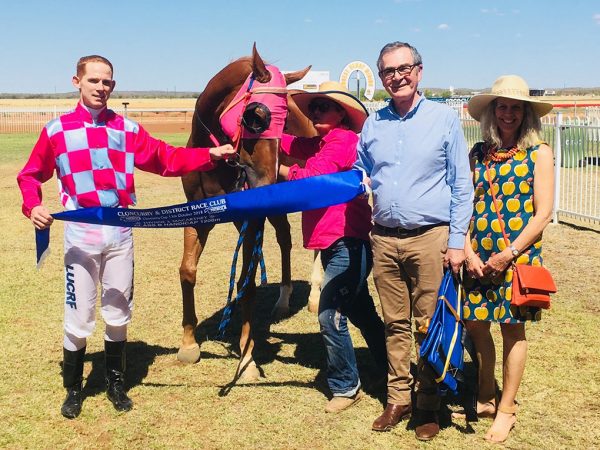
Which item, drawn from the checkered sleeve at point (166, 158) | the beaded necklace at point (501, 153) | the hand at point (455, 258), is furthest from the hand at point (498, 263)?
the checkered sleeve at point (166, 158)

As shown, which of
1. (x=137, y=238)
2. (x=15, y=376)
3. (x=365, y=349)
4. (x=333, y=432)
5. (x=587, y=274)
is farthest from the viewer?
(x=137, y=238)

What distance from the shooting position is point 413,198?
3225 millimetres

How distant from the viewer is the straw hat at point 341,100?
11.9 feet

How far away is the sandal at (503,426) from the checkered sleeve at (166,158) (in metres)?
2.43

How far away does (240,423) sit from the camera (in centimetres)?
373

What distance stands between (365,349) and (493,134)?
2366 millimetres

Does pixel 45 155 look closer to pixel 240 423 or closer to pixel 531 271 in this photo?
pixel 240 423

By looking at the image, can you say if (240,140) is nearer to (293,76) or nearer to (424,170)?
(293,76)

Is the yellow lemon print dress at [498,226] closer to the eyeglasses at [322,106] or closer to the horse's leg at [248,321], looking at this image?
the eyeglasses at [322,106]

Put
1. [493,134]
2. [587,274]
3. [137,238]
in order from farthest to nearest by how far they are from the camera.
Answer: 1. [137,238]
2. [587,274]
3. [493,134]

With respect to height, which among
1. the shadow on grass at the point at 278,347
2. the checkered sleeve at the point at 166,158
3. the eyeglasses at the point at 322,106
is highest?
the eyeglasses at the point at 322,106

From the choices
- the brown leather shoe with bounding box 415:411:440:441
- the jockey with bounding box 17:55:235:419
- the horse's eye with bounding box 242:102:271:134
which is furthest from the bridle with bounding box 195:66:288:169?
the brown leather shoe with bounding box 415:411:440:441

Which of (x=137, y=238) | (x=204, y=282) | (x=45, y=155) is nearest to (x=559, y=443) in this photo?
(x=45, y=155)

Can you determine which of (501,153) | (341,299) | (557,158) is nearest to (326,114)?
(501,153)
